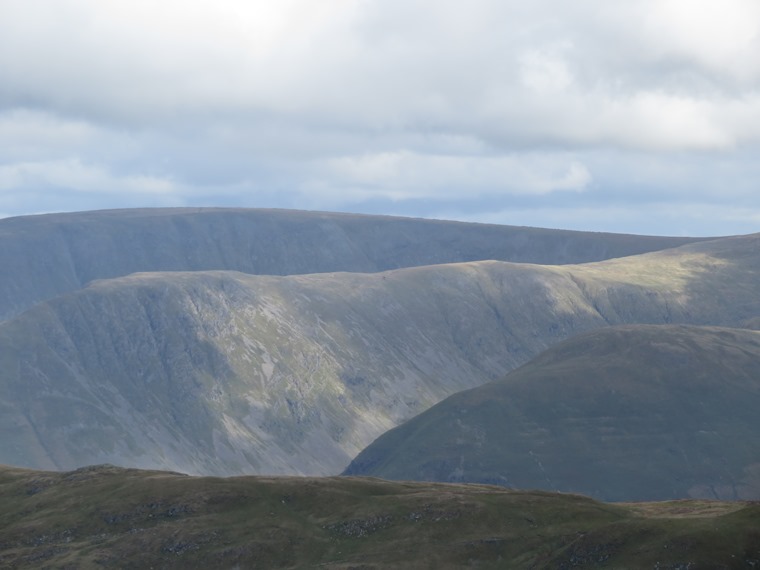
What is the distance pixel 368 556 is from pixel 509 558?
16.6 metres

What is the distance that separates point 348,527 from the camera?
160m

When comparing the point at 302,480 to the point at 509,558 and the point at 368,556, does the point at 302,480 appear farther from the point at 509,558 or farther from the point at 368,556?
the point at 509,558

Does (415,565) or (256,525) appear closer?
(415,565)

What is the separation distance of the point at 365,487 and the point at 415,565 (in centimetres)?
2823

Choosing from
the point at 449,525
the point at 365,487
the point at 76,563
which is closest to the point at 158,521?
the point at 76,563

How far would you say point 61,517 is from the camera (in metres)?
174

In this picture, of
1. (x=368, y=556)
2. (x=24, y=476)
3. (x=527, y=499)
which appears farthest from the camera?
(x=24, y=476)

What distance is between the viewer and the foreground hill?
134 meters

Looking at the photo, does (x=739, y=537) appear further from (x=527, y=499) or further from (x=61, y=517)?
(x=61, y=517)

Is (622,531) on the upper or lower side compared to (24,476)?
upper

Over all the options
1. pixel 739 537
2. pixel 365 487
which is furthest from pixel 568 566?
pixel 365 487

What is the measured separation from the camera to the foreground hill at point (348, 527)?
134m

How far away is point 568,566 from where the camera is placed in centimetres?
13475

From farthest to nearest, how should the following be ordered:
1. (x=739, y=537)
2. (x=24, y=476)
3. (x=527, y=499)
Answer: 1. (x=24, y=476)
2. (x=527, y=499)
3. (x=739, y=537)
